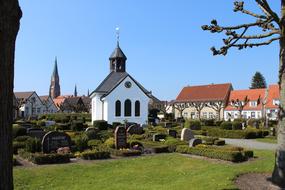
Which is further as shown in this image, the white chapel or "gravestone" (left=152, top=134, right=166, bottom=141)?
the white chapel

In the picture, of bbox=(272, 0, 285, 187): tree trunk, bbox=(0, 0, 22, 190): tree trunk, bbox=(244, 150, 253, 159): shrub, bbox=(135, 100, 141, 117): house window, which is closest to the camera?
bbox=(0, 0, 22, 190): tree trunk

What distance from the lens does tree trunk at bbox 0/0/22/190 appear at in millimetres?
5523

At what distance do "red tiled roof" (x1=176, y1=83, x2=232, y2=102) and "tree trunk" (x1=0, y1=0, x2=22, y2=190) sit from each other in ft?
245

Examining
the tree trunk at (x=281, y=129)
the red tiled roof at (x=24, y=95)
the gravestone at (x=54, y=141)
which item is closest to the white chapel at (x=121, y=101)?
the gravestone at (x=54, y=141)

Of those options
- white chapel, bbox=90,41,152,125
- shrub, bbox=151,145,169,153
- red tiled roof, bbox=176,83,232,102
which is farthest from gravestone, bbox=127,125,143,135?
red tiled roof, bbox=176,83,232,102

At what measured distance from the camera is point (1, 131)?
219 inches

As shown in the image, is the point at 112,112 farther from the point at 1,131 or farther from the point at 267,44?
the point at 1,131

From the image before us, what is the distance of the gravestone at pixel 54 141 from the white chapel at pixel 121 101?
29854 mm

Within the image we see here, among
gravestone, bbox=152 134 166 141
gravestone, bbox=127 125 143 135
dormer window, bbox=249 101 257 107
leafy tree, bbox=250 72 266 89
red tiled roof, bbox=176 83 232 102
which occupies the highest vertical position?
leafy tree, bbox=250 72 266 89

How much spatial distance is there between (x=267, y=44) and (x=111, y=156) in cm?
1076

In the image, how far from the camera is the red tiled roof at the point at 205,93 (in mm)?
79613

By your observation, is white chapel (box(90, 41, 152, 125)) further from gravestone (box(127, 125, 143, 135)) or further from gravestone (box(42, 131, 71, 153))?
gravestone (box(42, 131, 71, 153))

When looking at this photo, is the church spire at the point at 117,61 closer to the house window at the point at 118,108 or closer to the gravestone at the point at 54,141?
the house window at the point at 118,108

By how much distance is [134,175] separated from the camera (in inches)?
541
